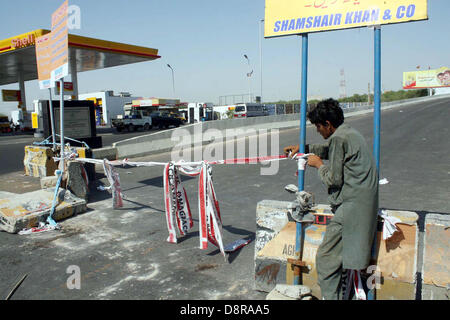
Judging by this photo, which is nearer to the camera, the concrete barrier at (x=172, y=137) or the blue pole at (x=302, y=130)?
the blue pole at (x=302, y=130)

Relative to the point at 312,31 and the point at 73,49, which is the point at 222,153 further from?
the point at 73,49

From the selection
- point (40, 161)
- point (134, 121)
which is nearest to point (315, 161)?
point (40, 161)

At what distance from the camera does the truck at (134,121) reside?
3143 centimetres

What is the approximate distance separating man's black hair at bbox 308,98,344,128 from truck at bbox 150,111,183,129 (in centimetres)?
3284

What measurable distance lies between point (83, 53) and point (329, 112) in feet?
85.8

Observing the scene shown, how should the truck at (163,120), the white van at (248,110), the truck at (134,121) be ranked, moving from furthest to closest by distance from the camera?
the white van at (248,110) < the truck at (163,120) < the truck at (134,121)

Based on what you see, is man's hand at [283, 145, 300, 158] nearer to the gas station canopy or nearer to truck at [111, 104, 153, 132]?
the gas station canopy

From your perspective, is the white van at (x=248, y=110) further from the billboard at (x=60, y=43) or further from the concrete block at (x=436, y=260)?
the concrete block at (x=436, y=260)

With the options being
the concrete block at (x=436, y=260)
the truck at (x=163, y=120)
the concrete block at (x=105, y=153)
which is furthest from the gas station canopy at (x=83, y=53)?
the concrete block at (x=436, y=260)

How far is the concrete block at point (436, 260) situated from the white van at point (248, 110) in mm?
34109

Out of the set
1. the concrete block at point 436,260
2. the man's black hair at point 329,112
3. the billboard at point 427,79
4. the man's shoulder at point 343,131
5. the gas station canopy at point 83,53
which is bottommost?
the concrete block at point 436,260

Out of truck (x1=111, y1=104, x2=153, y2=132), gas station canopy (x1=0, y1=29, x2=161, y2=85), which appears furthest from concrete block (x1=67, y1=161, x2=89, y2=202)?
truck (x1=111, y1=104, x2=153, y2=132)

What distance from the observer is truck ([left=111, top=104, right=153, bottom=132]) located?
3143 cm
